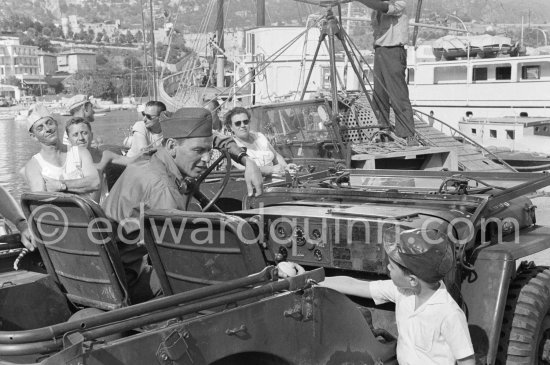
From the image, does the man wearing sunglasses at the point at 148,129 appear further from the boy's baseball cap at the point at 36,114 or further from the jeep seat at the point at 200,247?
the jeep seat at the point at 200,247

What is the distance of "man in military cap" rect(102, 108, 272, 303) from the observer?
4.13m

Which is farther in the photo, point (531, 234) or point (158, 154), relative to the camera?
point (531, 234)

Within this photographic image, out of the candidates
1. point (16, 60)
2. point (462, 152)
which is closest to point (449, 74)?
point (462, 152)

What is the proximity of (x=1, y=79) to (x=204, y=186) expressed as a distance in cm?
13093

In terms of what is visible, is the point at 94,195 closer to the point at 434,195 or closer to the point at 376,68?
the point at 434,195

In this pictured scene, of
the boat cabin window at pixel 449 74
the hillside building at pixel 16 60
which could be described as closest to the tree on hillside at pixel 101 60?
the hillside building at pixel 16 60

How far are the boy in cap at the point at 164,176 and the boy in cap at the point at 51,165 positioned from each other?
1.44 metres

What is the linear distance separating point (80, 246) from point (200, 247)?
0.79 m

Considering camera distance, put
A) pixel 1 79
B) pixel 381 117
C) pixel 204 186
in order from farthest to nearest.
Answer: pixel 1 79, pixel 381 117, pixel 204 186

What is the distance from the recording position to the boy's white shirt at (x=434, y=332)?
3.48m

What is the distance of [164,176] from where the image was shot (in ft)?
13.7

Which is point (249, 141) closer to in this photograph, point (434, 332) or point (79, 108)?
point (79, 108)

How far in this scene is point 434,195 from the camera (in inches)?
188

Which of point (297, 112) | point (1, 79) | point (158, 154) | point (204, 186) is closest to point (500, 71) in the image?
A: point (297, 112)
